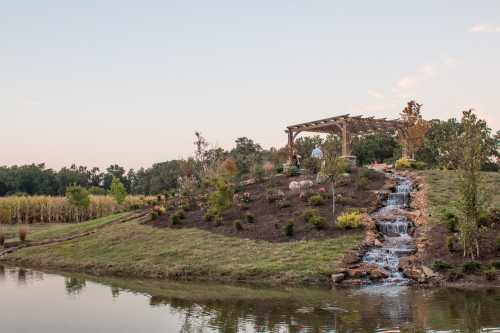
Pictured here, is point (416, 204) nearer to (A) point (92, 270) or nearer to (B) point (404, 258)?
(B) point (404, 258)

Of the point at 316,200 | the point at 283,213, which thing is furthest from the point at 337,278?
the point at 316,200

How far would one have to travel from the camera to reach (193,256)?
1988 cm

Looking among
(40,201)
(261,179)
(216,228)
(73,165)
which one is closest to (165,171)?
(73,165)

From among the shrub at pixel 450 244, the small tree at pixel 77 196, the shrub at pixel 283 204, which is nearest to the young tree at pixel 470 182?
the shrub at pixel 450 244

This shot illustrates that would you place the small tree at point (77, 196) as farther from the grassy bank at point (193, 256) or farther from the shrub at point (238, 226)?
the shrub at point (238, 226)

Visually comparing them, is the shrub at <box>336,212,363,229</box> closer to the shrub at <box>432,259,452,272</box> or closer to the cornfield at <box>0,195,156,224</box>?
the shrub at <box>432,259,452,272</box>

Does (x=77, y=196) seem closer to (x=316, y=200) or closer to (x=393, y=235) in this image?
(x=316, y=200)

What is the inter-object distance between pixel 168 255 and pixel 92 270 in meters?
3.23

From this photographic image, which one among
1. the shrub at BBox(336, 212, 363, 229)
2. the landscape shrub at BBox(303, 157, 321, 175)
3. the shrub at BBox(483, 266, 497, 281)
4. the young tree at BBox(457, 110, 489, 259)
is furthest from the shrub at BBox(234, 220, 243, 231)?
the landscape shrub at BBox(303, 157, 321, 175)

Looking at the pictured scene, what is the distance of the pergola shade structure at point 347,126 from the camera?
31.7m

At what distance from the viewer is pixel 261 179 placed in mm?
31766

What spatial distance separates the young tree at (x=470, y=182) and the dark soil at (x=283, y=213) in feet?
14.6

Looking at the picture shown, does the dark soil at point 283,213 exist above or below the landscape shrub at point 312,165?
below

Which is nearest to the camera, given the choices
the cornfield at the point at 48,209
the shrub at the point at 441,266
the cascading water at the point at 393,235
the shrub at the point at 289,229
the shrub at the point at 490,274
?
the shrub at the point at 490,274
